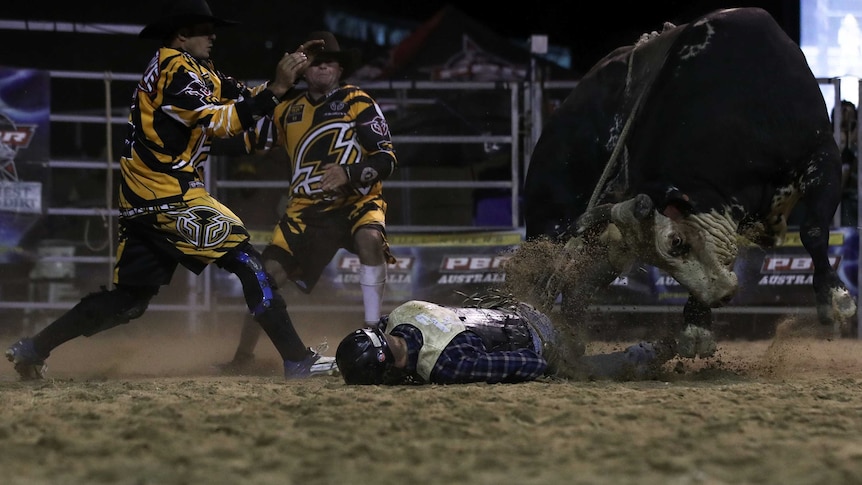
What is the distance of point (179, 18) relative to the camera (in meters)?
4.60

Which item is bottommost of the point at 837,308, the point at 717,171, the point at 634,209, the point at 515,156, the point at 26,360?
the point at 26,360

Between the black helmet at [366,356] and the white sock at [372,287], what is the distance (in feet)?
5.07

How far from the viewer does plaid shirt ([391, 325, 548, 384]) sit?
3.90 meters

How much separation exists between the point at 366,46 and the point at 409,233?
15.4 ft

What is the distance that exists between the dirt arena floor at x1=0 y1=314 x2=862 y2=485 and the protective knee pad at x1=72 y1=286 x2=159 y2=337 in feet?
1.25

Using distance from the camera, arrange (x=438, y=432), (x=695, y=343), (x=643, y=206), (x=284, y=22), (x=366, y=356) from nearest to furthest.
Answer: (x=438, y=432)
(x=366, y=356)
(x=643, y=206)
(x=695, y=343)
(x=284, y=22)

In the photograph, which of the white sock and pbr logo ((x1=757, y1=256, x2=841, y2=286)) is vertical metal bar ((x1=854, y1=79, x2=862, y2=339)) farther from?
the white sock

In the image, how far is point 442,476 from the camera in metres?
2.43

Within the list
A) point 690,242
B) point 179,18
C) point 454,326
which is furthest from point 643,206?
point 179,18

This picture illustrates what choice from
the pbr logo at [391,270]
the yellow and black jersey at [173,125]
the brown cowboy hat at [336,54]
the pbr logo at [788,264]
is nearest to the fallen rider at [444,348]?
the yellow and black jersey at [173,125]

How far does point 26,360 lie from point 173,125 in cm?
124

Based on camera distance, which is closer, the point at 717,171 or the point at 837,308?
the point at 837,308

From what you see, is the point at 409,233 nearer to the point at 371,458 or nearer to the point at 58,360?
the point at 58,360

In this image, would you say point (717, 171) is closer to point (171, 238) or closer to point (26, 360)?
point (171, 238)
